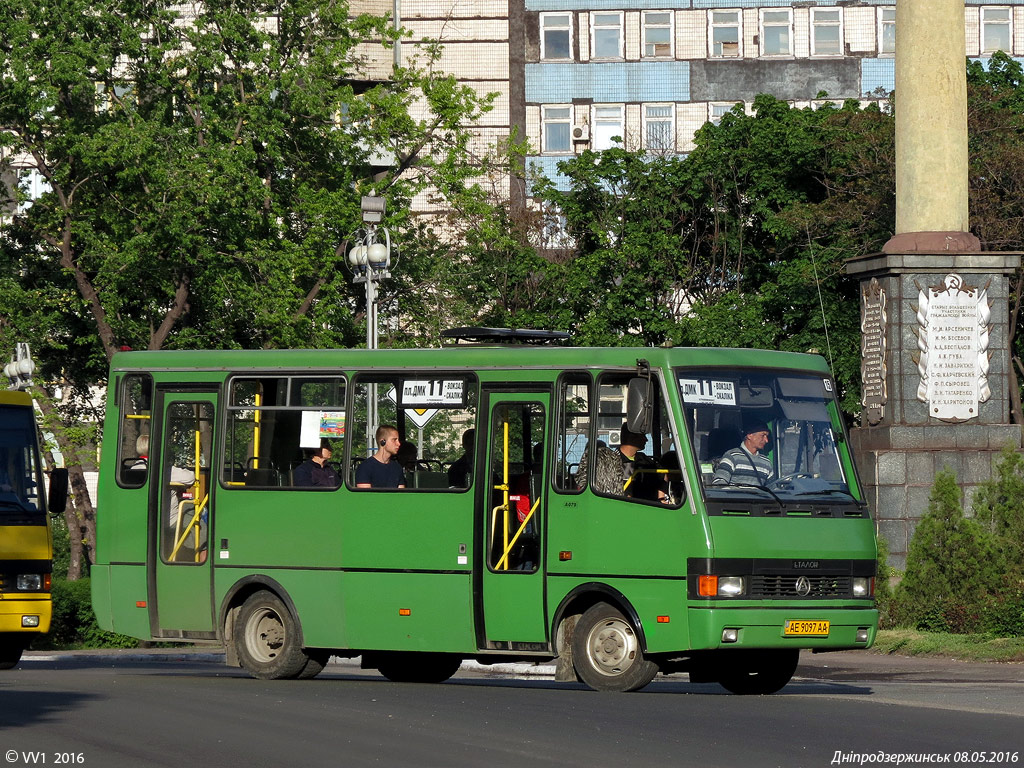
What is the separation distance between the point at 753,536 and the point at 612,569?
115 centimetres

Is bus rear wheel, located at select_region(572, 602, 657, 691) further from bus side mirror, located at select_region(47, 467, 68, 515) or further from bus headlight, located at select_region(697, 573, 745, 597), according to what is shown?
bus side mirror, located at select_region(47, 467, 68, 515)

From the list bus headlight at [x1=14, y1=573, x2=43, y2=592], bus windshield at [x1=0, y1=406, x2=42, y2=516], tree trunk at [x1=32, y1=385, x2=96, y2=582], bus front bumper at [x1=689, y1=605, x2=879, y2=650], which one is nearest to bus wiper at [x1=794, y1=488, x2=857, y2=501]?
bus front bumper at [x1=689, y1=605, x2=879, y2=650]

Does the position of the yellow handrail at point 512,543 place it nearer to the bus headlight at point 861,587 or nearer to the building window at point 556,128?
the bus headlight at point 861,587

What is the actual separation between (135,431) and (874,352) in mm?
11296

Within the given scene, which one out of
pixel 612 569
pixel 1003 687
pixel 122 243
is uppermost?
pixel 122 243

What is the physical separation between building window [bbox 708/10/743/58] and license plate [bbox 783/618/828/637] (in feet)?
136

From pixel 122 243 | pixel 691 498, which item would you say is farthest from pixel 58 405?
pixel 691 498

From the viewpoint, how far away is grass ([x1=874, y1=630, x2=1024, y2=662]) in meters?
21.5

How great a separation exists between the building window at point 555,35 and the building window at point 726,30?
381cm

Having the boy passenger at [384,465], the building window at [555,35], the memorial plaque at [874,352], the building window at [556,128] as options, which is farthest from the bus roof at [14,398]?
the building window at [555,35]

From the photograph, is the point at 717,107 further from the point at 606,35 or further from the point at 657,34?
the point at 606,35

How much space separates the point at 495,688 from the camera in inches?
680

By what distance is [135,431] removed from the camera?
18.9 m

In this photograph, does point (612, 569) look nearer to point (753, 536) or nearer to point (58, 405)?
point (753, 536)
